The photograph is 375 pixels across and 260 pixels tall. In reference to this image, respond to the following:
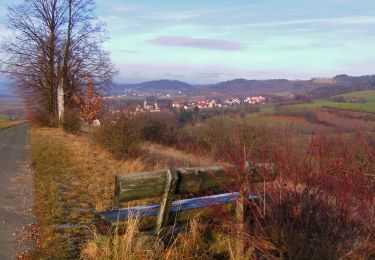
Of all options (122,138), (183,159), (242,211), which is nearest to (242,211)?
(242,211)

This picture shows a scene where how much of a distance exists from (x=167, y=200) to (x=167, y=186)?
17 centimetres

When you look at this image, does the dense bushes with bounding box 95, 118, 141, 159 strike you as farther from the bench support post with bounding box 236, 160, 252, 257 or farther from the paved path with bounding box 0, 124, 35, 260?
the bench support post with bounding box 236, 160, 252, 257

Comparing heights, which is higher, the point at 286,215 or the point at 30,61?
the point at 30,61

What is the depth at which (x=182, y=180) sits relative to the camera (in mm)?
4918

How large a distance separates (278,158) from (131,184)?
5.20ft

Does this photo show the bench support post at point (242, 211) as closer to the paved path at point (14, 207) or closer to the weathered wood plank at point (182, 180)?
the weathered wood plank at point (182, 180)

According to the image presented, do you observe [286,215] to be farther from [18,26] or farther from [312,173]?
[18,26]

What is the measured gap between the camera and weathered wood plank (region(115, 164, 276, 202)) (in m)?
4.55

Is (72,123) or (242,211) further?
(72,123)

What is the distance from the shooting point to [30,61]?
106 ft

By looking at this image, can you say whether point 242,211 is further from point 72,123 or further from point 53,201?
point 72,123

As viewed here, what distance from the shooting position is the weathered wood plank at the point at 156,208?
4906 millimetres

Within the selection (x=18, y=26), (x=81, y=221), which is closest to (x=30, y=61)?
(x=18, y=26)

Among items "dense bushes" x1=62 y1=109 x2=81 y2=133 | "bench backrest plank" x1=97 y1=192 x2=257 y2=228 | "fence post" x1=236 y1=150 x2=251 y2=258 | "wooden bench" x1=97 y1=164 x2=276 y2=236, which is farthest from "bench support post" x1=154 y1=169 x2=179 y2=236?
"dense bushes" x1=62 y1=109 x2=81 y2=133
